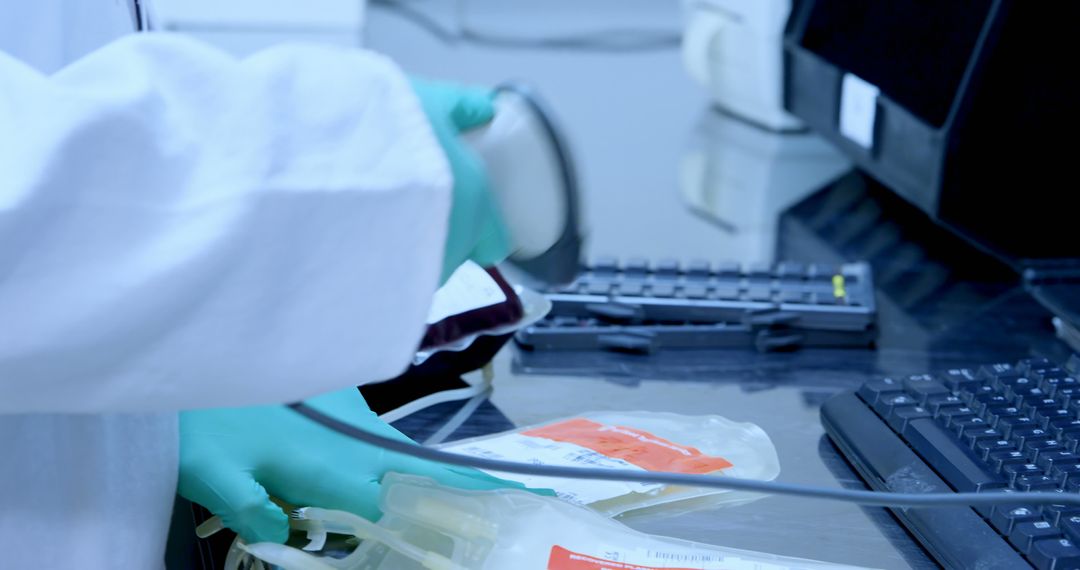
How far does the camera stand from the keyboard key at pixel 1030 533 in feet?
1.34

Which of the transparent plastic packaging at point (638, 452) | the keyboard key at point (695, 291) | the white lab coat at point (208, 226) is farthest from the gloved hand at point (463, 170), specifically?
the keyboard key at point (695, 291)

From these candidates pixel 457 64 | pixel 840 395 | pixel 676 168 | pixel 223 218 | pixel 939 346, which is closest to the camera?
pixel 223 218

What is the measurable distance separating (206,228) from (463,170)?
8cm

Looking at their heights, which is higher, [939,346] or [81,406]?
[81,406]

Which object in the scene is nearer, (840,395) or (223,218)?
(223,218)

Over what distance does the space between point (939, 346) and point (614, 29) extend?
1076mm

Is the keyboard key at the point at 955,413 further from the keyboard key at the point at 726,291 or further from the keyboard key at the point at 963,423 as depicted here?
the keyboard key at the point at 726,291

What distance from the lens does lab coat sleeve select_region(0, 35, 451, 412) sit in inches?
13.5

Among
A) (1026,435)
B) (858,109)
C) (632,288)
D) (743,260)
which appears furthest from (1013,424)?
(858,109)

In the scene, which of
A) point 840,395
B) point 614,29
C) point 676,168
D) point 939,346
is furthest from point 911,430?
point 614,29

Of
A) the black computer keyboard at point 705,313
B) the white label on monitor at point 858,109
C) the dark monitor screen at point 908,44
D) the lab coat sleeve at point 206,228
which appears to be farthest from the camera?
the white label on monitor at point 858,109

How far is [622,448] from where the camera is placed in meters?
0.52

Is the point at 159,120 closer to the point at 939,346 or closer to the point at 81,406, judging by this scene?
the point at 81,406

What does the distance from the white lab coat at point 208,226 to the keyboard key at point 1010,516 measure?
0.73 ft
